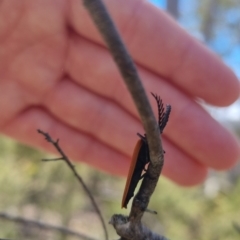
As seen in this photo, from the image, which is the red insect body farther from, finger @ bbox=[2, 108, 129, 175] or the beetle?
finger @ bbox=[2, 108, 129, 175]

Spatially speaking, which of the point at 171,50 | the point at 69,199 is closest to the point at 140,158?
the point at 171,50

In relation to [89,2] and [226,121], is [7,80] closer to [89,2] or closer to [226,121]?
[89,2]

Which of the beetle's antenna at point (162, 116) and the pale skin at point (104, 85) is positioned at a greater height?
the pale skin at point (104, 85)

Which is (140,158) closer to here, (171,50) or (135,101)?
(135,101)

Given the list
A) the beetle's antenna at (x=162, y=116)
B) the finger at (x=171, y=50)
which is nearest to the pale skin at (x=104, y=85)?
the finger at (x=171, y=50)

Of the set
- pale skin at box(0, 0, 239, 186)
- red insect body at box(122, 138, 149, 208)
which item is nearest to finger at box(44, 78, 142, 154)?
pale skin at box(0, 0, 239, 186)

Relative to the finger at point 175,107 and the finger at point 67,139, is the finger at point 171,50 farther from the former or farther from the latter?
the finger at point 67,139

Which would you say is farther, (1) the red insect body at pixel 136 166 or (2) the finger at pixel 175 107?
(2) the finger at pixel 175 107
